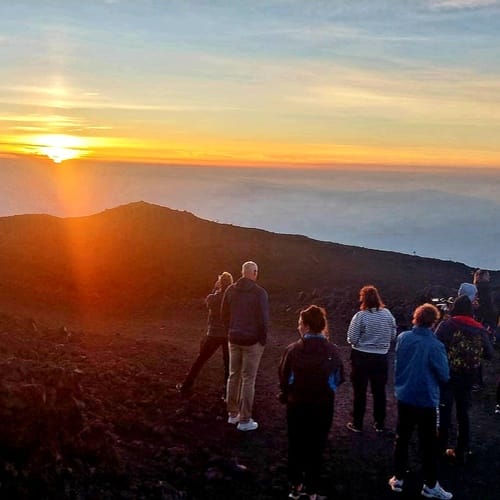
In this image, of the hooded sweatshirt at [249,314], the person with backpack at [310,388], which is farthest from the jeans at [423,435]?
the hooded sweatshirt at [249,314]

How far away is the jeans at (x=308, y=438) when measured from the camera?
7391 millimetres

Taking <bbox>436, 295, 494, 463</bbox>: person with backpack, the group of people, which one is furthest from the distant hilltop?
<bbox>436, 295, 494, 463</bbox>: person with backpack

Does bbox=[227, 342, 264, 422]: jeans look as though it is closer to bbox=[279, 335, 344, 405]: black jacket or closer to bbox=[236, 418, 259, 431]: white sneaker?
bbox=[236, 418, 259, 431]: white sneaker

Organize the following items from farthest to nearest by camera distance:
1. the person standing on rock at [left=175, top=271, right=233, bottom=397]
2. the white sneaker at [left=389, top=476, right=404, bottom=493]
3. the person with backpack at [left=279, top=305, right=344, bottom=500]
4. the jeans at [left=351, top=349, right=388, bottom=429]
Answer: the person standing on rock at [left=175, top=271, right=233, bottom=397], the jeans at [left=351, top=349, right=388, bottom=429], the white sneaker at [left=389, top=476, right=404, bottom=493], the person with backpack at [left=279, top=305, right=344, bottom=500]

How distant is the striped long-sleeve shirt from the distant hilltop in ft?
34.5

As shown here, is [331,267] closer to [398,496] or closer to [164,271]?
[164,271]

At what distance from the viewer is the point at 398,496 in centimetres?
793

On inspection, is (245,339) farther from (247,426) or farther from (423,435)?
(423,435)

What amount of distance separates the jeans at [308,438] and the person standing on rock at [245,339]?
2.03 meters

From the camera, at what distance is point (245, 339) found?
372 inches

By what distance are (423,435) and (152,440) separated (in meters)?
3.05

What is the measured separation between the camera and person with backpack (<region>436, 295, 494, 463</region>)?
8531 millimetres

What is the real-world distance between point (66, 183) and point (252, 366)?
121 m

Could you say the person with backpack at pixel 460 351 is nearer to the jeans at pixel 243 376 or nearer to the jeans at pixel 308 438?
the jeans at pixel 308 438
